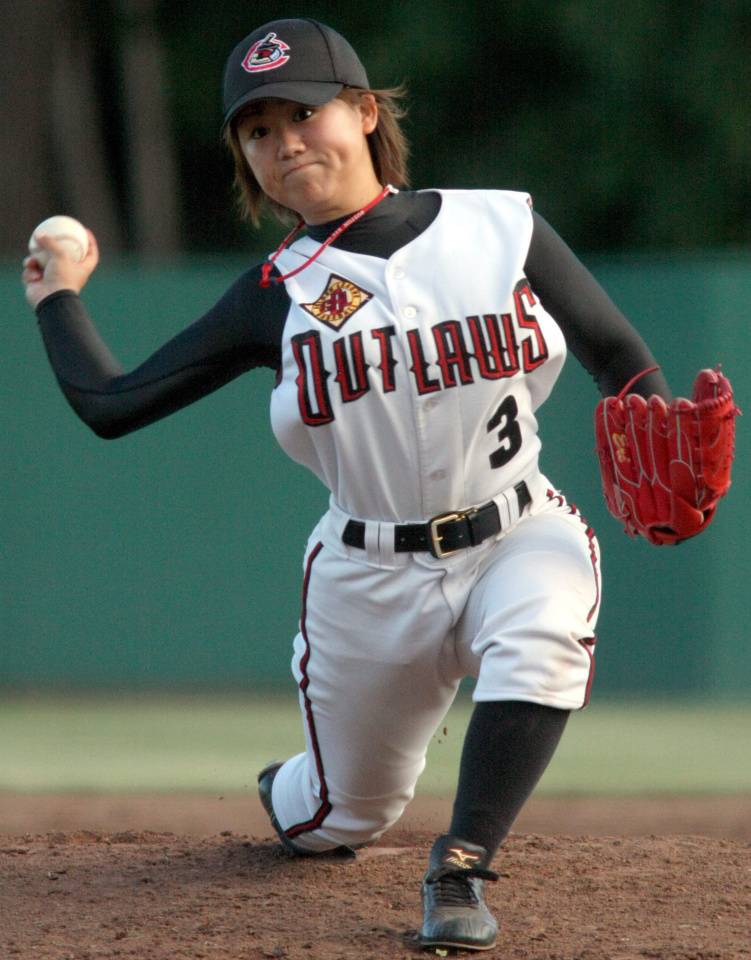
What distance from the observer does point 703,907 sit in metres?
3.36

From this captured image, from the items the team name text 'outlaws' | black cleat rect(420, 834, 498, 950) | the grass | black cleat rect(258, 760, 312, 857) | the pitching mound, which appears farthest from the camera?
the grass

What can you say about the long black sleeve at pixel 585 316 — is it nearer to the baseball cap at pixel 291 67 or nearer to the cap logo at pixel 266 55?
the baseball cap at pixel 291 67

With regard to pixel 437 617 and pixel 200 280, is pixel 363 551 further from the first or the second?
pixel 200 280

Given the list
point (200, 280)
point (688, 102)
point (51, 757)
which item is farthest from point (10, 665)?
point (688, 102)

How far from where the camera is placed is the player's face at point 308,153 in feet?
10.5

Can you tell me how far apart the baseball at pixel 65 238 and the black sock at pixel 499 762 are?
1273mm

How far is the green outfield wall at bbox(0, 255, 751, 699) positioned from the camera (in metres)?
7.18

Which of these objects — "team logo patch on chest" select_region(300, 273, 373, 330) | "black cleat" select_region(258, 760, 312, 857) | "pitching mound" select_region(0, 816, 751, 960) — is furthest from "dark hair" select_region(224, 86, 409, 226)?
"pitching mound" select_region(0, 816, 751, 960)

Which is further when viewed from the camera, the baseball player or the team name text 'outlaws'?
the team name text 'outlaws'

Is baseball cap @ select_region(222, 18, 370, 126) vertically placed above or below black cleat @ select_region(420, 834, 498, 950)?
above

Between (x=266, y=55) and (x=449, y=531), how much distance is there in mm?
979

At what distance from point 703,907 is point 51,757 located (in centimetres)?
353

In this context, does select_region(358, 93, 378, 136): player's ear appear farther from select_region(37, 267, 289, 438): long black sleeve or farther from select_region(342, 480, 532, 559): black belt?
select_region(342, 480, 532, 559): black belt

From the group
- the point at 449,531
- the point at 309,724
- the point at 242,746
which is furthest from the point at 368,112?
the point at 242,746
